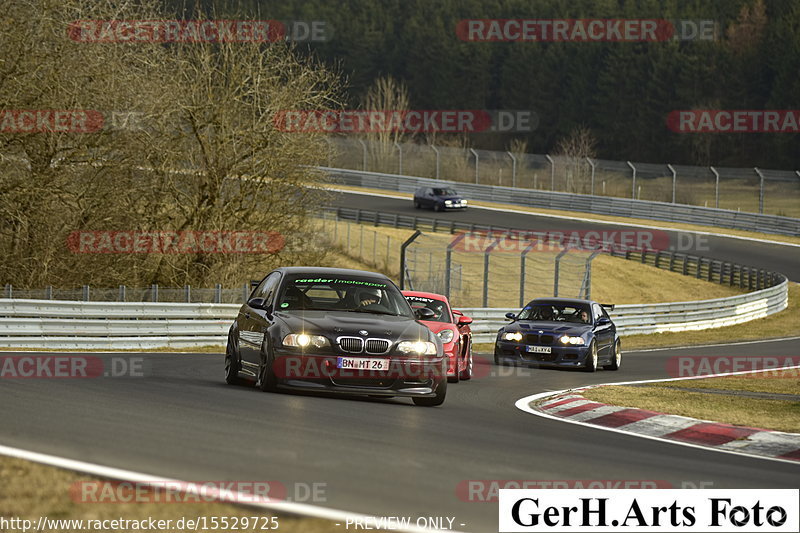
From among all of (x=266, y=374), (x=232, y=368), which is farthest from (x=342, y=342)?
(x=232, y=368)

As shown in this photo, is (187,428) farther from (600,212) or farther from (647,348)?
(600,212)

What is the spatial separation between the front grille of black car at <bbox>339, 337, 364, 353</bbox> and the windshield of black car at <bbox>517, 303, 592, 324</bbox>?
10097mm

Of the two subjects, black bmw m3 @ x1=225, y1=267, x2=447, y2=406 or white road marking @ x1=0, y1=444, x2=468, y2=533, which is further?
black bmw m3 @ x1=225, y1=267, x2=447, y2=406

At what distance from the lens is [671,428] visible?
489 inches

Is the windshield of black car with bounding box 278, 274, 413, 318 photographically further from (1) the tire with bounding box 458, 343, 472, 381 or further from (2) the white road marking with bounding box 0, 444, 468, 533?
(2) the white road marking with bounding box 0, 444, 468, 533

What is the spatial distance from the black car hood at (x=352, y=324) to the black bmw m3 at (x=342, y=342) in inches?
0.4

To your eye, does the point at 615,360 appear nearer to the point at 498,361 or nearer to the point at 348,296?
the point at 498,361

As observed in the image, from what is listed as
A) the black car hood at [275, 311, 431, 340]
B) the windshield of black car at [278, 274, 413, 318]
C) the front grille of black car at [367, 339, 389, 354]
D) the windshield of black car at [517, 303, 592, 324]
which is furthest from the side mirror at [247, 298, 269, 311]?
the windshield of black car at [517, 303, 592, 324]

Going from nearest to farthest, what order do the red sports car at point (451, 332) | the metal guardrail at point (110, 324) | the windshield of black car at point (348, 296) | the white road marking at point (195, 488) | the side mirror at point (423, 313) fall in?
1. the white road marking at point (195, 488)
2. the windshield of black car at point (348, 296)
3. the side mirror at point (423, 313)
4. the red sports car at point (451, 332)
5. the metal guardrail at point (110, 324)

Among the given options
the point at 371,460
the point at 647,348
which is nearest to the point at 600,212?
the point at 647,348

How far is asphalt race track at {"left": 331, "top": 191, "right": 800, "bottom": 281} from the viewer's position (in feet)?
181

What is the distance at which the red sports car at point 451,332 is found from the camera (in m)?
17.6

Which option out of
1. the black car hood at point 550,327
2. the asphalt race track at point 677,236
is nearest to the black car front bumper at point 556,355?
the black car hood at point 550,327

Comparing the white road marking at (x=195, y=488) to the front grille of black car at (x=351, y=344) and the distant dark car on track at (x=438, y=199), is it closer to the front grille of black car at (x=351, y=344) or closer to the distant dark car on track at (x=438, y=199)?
the front grille of black car at (x=351, y=344)
